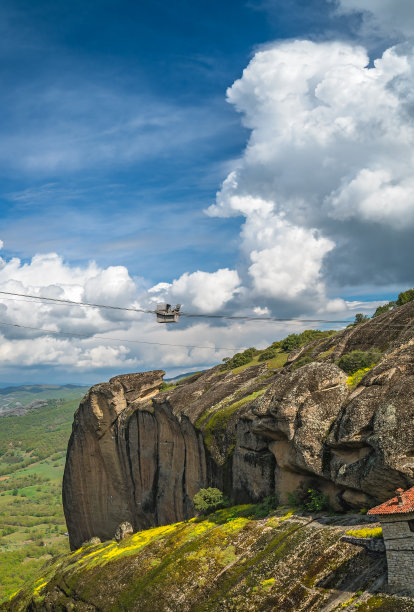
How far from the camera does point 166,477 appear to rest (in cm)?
5444

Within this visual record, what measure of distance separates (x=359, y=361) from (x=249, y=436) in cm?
1153

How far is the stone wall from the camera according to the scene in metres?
22.3

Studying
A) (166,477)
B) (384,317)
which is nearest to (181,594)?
(166,477)

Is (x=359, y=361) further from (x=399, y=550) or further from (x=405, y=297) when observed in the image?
(x=405, y=297)

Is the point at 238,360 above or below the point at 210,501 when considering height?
above

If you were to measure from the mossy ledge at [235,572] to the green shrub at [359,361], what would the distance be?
1298 cm

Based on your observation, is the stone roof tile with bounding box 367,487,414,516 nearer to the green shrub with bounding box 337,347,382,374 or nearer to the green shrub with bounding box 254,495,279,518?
the green shrub with bounding box 254,495,279,518

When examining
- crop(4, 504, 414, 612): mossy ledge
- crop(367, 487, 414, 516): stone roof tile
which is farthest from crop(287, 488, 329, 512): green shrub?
crop(367, 487, 414, 516): stone roof tile

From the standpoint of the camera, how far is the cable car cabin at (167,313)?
3672 cm

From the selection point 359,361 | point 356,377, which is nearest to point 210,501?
point 356,377

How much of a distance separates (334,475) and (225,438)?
15.0 meters

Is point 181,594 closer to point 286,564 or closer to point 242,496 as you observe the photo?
point 286,564

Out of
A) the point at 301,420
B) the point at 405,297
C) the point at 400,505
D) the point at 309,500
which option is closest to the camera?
the point at 400,505

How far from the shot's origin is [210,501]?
1661 inches
